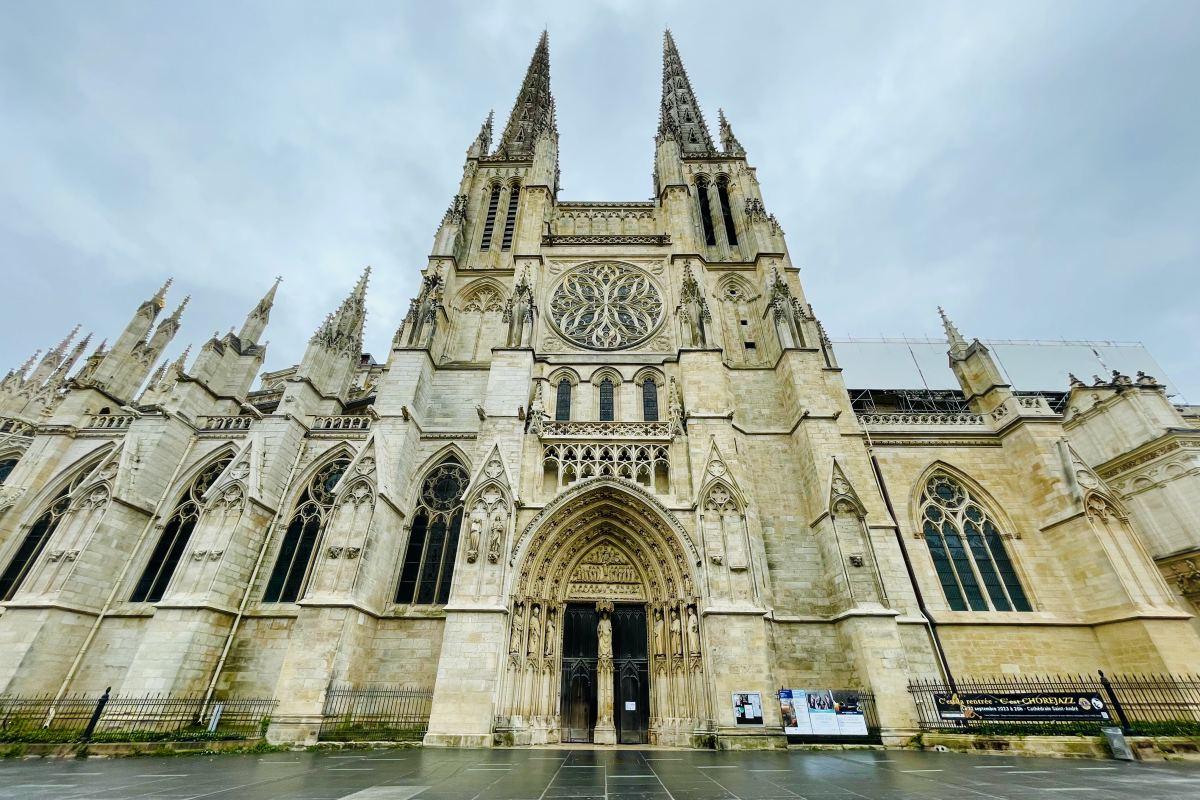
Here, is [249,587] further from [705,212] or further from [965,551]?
[705,212]

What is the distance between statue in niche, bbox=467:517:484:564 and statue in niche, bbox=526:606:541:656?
78.2 inches

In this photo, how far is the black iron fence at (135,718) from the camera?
30.3ft

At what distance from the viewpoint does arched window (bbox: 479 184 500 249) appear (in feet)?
68.6

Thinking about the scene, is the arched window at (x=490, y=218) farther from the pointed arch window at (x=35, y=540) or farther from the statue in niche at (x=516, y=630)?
the pointed arch window at (x=35, y=540)

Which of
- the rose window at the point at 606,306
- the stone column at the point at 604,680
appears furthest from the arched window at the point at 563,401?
the stone column at the point at 604,680

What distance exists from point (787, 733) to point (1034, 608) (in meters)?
8.60

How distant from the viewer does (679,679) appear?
11.1 meters

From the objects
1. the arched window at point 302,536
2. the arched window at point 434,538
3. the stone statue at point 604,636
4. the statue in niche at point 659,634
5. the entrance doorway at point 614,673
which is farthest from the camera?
the arched window at point 302,536

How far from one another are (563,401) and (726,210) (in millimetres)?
12809

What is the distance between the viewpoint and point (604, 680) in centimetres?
1134

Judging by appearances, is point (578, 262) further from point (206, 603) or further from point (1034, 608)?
point (1034, 608)

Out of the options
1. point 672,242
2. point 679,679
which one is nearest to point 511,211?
point 672,242

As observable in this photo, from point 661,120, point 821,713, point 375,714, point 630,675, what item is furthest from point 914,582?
point 661,120

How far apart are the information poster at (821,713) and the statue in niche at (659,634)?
9.49ft
